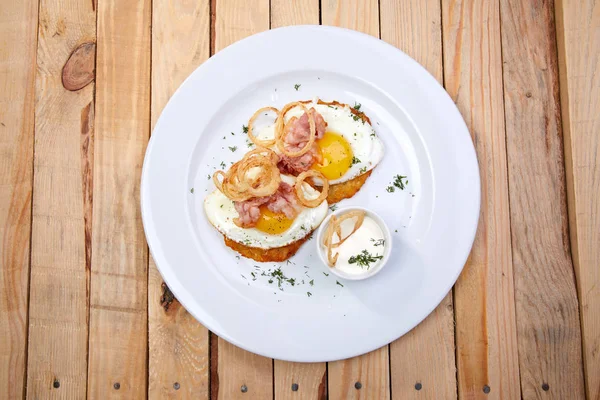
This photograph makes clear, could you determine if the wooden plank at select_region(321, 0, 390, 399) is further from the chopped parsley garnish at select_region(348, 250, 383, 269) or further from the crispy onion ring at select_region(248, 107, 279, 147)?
the crispy onion ring at select_region(248, 107, 279, 147)

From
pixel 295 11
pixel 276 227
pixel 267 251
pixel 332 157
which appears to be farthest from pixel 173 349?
pixel 295 11

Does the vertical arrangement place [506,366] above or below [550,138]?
below

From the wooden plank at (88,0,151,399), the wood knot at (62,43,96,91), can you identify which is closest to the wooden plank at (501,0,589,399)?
the wooden plank at (88,0,151,399)

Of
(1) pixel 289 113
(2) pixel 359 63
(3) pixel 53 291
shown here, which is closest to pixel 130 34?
(1) pixel 289 113

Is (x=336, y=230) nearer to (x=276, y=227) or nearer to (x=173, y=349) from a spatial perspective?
(x=276, y=227)

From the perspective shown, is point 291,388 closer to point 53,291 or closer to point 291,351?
point 291,351

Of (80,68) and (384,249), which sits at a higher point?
(80,68)
